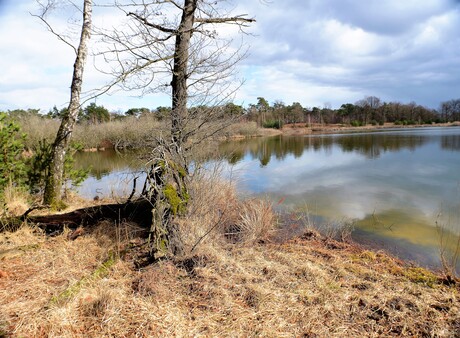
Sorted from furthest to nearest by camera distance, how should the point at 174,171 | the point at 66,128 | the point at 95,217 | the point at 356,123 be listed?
1. the point at 356,123
2. the point at 66,128
3. the point at 95,217
4. the point at 174,171

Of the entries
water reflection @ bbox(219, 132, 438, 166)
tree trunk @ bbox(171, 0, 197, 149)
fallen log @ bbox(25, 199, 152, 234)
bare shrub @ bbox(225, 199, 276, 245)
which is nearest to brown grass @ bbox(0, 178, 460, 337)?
fallen log @ bbox(25, 199, 152, 234)

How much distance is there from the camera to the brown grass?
277 cm

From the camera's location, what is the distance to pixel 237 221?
6723 millimetres

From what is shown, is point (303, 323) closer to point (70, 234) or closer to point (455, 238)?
point (70, 234)

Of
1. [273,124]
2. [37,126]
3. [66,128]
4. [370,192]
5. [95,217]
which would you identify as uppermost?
[273,124]

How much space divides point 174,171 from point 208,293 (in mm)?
2050

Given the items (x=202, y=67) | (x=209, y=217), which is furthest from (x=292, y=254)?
(x=202, y=67)

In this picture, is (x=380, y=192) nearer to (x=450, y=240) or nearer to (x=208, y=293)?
(x=450, y=240)

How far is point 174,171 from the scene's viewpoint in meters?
4.81

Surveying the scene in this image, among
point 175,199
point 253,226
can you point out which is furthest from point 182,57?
point 253,226

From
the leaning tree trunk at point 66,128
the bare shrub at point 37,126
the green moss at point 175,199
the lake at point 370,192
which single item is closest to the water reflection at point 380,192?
the lake at point 370,192

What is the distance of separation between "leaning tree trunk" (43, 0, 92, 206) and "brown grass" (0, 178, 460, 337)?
2.13 m

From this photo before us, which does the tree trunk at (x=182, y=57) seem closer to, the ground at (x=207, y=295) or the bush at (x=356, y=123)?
the ground at (x=207, y=295)

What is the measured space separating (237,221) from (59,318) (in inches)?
173
